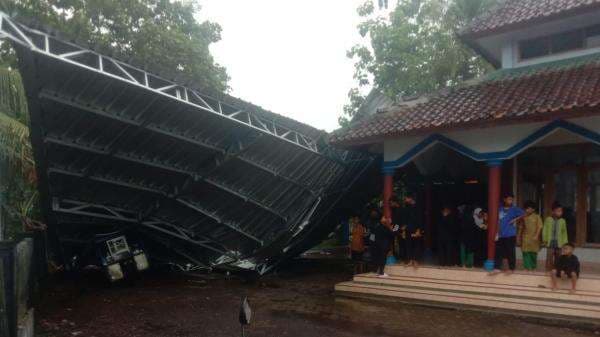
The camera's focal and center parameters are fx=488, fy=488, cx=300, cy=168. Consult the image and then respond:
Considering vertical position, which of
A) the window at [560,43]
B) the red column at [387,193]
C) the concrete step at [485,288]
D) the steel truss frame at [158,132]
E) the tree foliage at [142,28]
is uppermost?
the tree foliage at [142,28]

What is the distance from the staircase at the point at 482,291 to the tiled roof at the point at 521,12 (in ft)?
22.6

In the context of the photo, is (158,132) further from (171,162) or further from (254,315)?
(254,315)

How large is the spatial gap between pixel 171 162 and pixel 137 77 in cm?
284

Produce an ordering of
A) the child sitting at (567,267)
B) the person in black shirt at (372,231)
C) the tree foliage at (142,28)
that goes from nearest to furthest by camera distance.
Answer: the child sitting at (567,267), the person in black shirt at (372,231), the tree foliage at (142,28)

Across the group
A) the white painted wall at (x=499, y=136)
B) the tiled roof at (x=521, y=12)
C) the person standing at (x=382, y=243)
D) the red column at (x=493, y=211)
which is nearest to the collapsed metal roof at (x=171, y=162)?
the person standing at (x=382, y=243)

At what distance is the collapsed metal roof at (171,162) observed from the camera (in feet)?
32.3

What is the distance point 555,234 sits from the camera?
1043 centimetres

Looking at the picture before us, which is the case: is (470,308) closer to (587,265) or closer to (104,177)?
(587,265)

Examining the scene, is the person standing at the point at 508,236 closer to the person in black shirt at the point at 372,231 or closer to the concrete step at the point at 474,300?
the concrete step at the point at 474,300

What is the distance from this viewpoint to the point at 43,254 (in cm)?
1418

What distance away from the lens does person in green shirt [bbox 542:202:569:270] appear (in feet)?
34.0

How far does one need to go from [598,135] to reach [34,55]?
11207mm

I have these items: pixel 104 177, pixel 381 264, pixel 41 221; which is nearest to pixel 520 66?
pixel 381 264

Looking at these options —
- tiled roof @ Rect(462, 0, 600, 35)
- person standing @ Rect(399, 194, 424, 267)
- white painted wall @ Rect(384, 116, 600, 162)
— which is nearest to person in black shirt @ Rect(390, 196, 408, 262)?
person standing @ Rect(399, 194, 424, 267)
